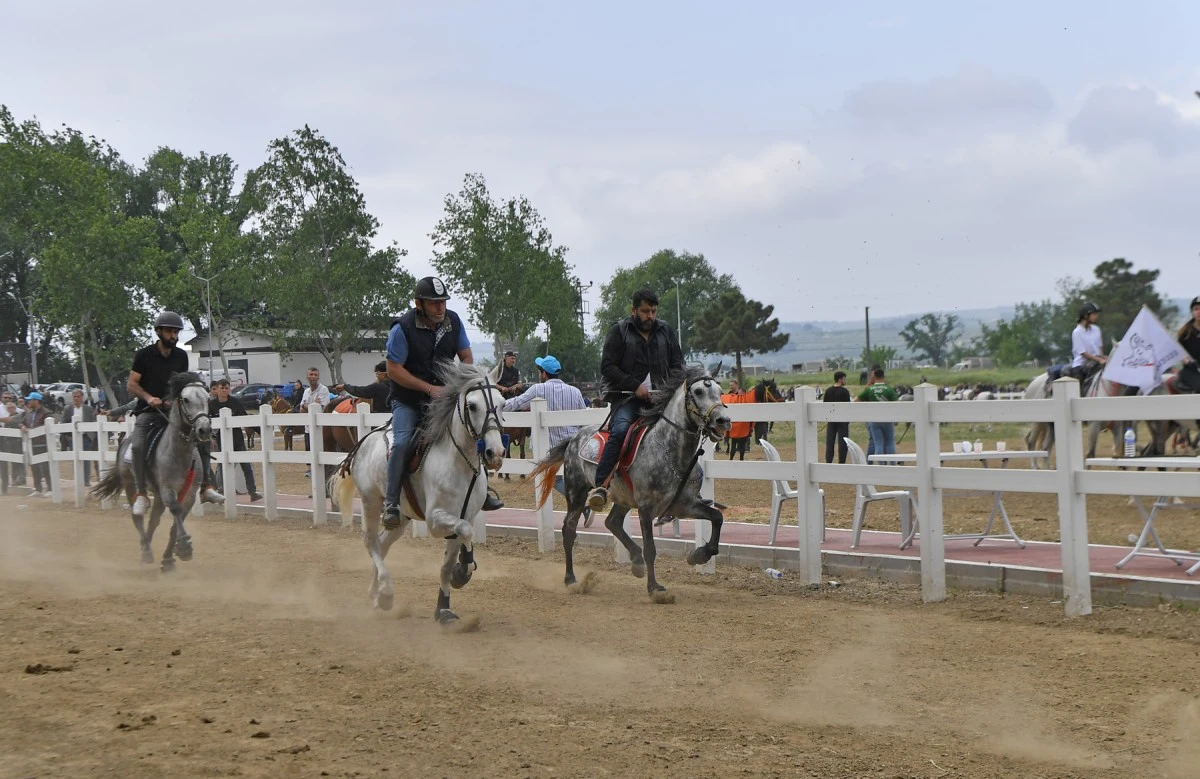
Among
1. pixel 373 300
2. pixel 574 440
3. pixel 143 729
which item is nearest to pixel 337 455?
pixel 574 440

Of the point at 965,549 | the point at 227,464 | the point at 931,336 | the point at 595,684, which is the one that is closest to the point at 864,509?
the point at 965,549

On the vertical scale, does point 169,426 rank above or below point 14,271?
below

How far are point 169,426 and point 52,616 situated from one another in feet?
12.0

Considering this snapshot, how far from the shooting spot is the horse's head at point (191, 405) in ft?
39.0

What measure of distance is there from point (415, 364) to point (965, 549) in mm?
5731

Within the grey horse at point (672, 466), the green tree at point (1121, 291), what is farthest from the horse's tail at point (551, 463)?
the green tree at point (1121, 291)

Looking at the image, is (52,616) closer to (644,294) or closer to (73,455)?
(644,294)

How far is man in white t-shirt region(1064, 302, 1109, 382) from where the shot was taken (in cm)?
1586

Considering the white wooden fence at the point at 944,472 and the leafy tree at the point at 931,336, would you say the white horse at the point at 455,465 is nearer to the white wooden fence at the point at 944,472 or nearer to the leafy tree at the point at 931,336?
the white wooden fence at the point at 944,472

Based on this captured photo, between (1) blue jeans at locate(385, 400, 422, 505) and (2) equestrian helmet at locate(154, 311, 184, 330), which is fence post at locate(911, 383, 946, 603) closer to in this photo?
(1) blue jeans at locate(385, 400, 422, 505)

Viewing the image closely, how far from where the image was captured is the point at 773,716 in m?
5.95

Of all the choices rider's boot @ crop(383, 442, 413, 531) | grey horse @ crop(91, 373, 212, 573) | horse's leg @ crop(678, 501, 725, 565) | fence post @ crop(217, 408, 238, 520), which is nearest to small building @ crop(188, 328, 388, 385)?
fence post @ crop(217, 408, 238, 520)

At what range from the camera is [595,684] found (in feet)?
22.0

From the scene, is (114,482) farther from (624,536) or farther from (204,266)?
(204,266)
